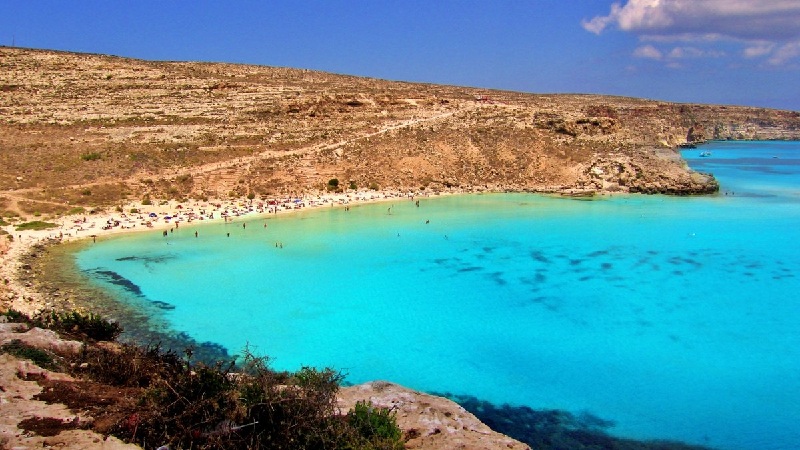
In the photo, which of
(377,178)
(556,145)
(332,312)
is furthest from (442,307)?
(556,145)

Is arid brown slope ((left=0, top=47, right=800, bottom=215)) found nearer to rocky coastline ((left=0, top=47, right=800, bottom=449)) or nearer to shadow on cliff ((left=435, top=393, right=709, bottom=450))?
rocky coastline ((left=0, top=47, right=800, bottom=449))

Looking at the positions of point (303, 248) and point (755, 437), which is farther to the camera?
point (303, 248)

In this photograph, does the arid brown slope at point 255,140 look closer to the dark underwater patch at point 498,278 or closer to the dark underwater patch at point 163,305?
the dark underwater patch at point 163,305

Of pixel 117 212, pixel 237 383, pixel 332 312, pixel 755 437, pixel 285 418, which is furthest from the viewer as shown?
pixel 117 212

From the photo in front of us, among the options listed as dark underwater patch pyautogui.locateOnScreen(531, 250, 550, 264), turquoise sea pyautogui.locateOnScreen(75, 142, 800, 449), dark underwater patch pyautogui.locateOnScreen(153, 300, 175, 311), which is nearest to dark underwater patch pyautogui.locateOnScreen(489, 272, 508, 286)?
turquoise sea pyautogui.locateOnScreen(75, 142, 800, 449)

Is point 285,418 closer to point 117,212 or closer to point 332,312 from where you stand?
point 332,312

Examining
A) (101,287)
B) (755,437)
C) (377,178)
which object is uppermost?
(377,178)

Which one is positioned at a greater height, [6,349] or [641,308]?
[6,349]

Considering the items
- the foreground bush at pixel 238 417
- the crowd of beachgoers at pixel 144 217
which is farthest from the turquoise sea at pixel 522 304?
the foreground bush at pixel 238 417
